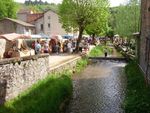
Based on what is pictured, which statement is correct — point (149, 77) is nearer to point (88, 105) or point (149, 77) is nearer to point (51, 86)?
point (88, 105)

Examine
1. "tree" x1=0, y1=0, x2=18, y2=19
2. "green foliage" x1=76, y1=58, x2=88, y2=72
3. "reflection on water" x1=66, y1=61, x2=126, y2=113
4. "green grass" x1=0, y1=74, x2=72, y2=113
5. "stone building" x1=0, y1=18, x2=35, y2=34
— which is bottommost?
"reflection on water" x1=66, y1=61, x2=126, y2=113

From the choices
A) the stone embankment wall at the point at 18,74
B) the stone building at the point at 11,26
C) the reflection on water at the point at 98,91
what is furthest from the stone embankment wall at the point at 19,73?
the stone building at the point at 11,26

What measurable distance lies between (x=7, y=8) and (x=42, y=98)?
66.0 metres

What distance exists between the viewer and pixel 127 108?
17.0 meters

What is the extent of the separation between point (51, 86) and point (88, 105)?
7.60ft

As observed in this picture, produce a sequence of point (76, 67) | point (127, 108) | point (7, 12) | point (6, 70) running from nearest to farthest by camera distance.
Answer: point (6, 70) < point (127, 108) < point (76, 67) < point (7, 12)

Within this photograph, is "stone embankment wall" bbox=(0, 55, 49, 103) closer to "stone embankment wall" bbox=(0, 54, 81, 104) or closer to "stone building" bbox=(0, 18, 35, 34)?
"stone embankment wall" bbox=(0, 54, 81, 104)

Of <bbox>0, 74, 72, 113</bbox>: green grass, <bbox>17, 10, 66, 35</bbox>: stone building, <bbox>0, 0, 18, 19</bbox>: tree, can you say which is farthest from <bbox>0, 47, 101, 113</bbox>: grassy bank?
<bbox>17, 10, 66, 35</bbox>: stone building

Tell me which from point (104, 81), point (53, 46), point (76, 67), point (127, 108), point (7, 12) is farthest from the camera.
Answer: point (7, 12)

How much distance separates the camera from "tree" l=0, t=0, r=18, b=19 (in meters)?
77.6

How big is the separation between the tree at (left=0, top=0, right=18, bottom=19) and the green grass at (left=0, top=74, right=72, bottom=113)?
191 feet

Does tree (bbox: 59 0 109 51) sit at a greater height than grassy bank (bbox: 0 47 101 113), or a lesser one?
greater

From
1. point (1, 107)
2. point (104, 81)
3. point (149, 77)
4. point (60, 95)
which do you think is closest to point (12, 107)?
point (1, 107)

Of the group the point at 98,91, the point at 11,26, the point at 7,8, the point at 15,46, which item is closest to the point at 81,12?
the point at 15,46
